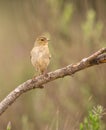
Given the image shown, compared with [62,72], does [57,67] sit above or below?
above

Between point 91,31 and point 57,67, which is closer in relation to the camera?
point 91,31

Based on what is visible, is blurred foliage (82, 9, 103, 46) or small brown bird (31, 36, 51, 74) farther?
blurred foliage (82, 9, 103, 46)

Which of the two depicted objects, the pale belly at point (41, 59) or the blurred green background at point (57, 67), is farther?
the blurred green background at point (57, 67)

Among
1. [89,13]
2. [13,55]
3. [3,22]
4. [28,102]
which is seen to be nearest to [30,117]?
[28,102]

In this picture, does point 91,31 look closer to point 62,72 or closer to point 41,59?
point 41,59

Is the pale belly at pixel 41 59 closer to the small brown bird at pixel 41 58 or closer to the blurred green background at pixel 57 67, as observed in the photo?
the small brown bird at pixel 41 58

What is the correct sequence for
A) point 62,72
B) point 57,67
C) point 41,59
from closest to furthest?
point 62,72, point 41,59, point 57,67

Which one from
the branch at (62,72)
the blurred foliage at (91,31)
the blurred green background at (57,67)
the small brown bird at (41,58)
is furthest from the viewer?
the blurred green background at (57,67)

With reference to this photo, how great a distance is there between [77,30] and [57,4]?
1.78 m

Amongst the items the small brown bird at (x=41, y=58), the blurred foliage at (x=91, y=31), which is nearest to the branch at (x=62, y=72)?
the small brown bird at (x=41, y=58)

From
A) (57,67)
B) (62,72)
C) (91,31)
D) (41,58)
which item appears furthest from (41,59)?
(57,67)

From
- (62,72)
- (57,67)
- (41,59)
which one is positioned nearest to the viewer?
(62,72)

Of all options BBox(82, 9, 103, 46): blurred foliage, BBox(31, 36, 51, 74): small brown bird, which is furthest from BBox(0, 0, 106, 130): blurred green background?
BBox(31, 36, 51, 74): small brown bird

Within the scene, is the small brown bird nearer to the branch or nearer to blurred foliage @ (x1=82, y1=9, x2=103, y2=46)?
the branch
